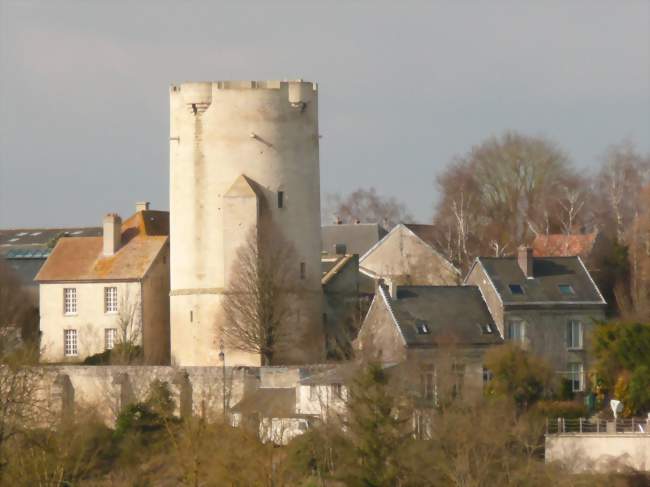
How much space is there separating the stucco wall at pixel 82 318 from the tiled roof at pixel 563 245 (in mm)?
12021

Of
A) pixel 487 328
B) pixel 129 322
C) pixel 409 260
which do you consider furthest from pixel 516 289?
pixel 409 260

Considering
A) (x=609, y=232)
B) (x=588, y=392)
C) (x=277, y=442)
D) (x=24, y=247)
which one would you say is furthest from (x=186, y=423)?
(x=24, y=247)

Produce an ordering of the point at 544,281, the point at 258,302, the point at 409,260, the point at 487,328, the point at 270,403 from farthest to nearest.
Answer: the point at 409,260, the point at 258,302, the point at 544,281, the point at 487,328, the point at 270,403

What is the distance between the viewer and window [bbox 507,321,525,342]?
56688mm

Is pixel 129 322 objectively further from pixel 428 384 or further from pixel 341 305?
pixel 428 384

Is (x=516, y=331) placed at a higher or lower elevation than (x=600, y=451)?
higher

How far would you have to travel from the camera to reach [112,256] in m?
63.4

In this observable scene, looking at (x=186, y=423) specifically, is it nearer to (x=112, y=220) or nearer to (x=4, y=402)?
(x=4, y=402)

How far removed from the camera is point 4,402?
47219 mm

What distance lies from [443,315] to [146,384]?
741cm

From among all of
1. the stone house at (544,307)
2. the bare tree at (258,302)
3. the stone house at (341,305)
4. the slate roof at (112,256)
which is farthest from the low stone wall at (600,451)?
the slate roof at (112,256)

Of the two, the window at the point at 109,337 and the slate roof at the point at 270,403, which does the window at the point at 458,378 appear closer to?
the slate roof at the point at 270,403

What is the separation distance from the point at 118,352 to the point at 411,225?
2038cm

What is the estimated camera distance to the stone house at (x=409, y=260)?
67875 mm
